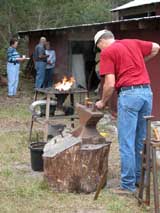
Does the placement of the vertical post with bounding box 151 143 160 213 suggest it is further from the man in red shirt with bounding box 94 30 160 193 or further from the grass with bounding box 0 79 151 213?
the man in red shirt with bounding box 94 30 160 193

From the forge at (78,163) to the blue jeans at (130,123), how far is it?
305mm

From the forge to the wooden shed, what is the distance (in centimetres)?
470

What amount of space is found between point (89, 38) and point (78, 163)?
9.71 meters

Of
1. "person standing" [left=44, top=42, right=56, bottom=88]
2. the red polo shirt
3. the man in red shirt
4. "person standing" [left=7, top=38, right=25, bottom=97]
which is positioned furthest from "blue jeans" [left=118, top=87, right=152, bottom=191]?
"person standing" [left=44, top=42, right=56, bottom=88]

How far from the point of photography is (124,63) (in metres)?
5.79

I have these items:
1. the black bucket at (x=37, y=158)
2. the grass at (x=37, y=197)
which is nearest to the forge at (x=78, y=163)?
the grass at (x=37, y=197)

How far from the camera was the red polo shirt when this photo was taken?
573 centimetres

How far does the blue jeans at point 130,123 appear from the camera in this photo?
580cm

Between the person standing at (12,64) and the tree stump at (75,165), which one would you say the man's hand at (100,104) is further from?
the person standing at (12,64)

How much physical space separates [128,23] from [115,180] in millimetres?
6018

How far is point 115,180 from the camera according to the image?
6.60 metres

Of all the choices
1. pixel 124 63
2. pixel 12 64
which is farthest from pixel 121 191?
pixel 12 64

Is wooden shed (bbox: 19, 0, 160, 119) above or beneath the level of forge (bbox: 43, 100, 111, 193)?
above

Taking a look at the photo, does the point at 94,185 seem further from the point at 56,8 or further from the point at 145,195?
the point at 56,8
